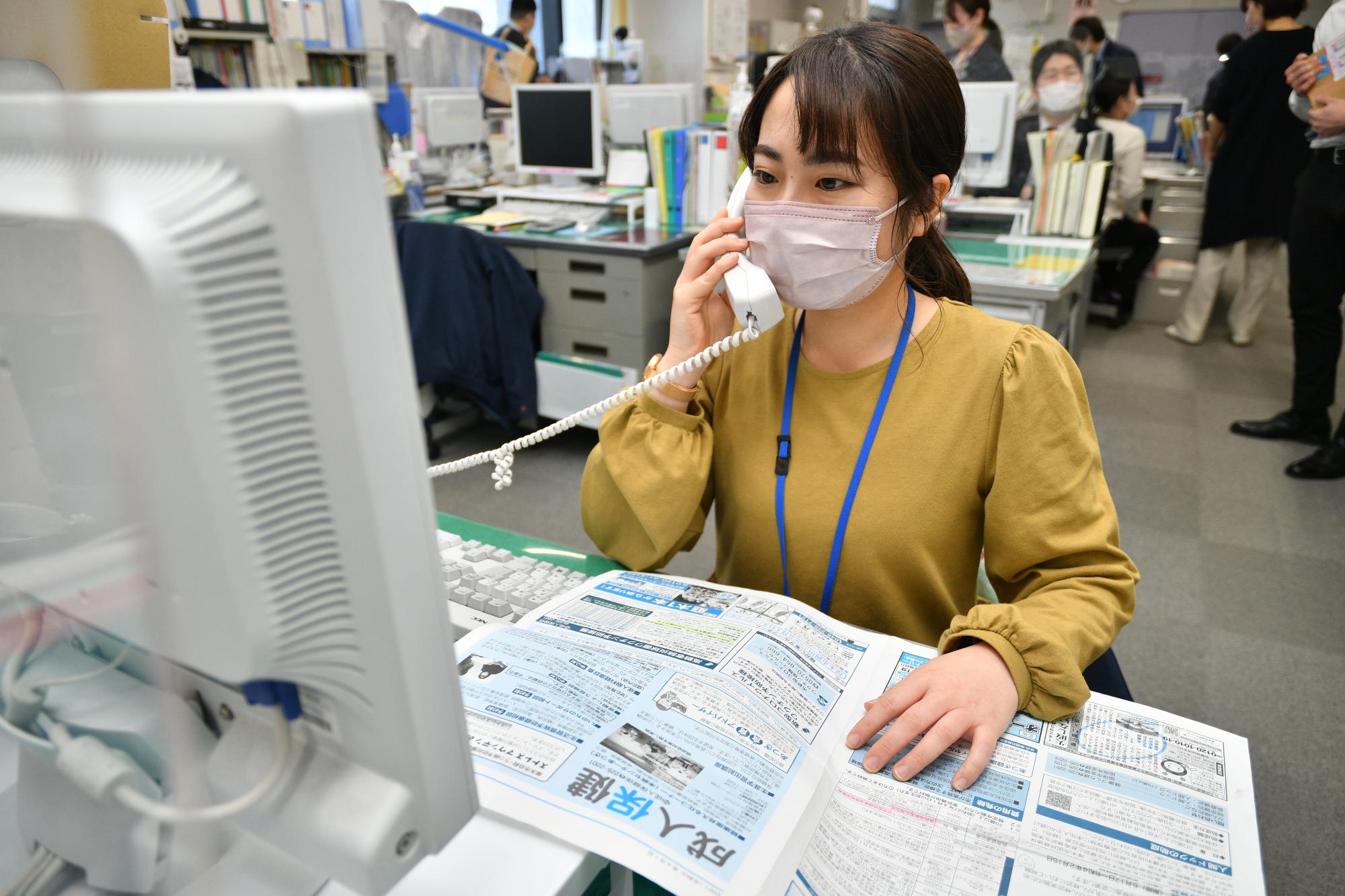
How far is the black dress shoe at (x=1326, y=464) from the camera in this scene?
305 cm

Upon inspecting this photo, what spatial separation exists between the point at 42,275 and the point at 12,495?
0.17m

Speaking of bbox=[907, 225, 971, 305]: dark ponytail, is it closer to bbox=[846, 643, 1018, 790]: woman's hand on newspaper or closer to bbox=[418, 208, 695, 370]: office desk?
bbox=[846, 643, 1018, 790]: woman's hand on newspaper

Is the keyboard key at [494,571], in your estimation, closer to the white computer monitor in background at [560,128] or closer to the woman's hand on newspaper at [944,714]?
the woman's hand on newspaper at [944,714]

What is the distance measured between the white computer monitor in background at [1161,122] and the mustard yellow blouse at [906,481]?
19.5 feet

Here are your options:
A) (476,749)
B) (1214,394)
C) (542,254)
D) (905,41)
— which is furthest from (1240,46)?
(476,749)

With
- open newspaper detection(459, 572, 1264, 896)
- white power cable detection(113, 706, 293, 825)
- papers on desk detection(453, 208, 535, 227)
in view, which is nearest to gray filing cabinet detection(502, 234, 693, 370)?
papers on desk detection(453, 208, 535, 227)

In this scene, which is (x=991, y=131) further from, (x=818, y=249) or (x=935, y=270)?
(x=818, y=249)

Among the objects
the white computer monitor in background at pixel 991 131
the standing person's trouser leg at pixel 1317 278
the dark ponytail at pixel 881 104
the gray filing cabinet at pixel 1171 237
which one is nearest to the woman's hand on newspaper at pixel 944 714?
the dark ponytail at pixel 881 104

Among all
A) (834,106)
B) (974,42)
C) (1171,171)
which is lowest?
(1171,171)

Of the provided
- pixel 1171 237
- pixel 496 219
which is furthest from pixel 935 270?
pixel 1171 237

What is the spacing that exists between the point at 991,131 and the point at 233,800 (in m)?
3.29

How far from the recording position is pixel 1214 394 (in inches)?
155

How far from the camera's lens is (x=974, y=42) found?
13.4 ft

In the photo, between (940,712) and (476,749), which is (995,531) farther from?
(476,749)
